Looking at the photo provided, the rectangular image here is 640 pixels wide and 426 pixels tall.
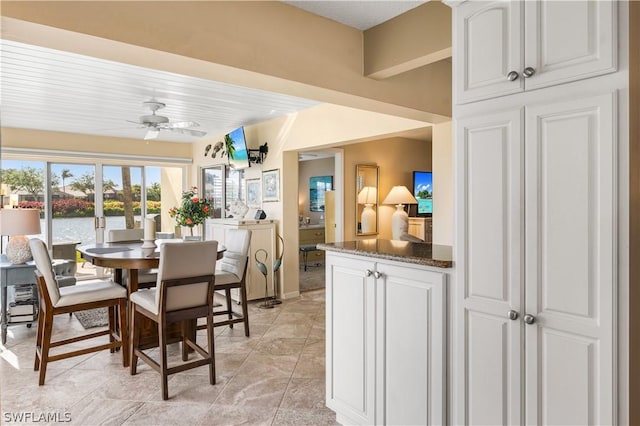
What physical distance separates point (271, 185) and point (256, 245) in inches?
33.4

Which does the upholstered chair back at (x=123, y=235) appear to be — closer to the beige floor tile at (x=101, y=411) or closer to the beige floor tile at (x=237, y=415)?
the beige floor tile at (x=101, y=411)

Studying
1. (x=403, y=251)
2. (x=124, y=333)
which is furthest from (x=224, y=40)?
(x=124, y=333)

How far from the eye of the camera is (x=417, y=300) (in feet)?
6.34

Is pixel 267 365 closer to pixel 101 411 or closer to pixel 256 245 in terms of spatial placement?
pixel 101 411

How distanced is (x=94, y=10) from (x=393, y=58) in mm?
1627

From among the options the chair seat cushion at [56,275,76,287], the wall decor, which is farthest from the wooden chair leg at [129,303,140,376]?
the wall decor

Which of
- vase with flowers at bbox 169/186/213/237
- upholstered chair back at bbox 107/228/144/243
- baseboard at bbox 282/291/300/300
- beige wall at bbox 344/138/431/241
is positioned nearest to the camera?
vase with flowers at bbox 169/186/213/237

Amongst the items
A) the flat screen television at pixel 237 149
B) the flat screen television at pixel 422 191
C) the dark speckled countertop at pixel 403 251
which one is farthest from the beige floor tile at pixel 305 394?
the flat screen television at pixel 422 191

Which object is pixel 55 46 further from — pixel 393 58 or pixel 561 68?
pixel 561 68

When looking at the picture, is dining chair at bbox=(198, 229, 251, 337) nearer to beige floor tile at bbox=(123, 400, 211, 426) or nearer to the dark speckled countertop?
beige floor tile at bbox=(123, 400, 211, 426)

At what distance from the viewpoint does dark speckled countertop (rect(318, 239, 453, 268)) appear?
6.08 ft

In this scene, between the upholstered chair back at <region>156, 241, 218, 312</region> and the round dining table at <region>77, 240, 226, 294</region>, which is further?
the round dining table at <region>77, 240, 226, 294</region>

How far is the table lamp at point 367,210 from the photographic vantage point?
6.32 meters

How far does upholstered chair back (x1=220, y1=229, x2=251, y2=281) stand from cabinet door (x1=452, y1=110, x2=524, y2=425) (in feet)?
8.61
